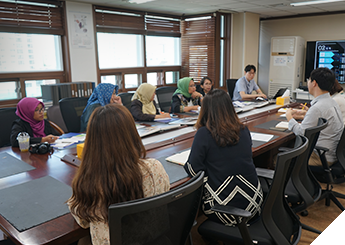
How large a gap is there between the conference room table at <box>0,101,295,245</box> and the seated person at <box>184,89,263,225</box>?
6.6 inches

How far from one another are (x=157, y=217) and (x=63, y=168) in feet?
3.40

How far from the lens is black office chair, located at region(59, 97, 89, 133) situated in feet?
10.3

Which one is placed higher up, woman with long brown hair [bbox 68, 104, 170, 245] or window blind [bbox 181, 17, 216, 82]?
Answer: window blind [bbox 181, 17, 216, 82]

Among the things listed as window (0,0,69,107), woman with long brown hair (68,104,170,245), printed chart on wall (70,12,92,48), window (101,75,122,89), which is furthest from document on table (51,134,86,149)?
window (101,75,122,89)

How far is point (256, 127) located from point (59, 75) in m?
3.34

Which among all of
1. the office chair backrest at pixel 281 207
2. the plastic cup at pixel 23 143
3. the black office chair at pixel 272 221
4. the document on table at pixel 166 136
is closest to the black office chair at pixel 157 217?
the black office chair at pixel 272 221

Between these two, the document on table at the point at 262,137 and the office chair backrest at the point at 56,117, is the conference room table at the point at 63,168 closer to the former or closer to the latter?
the document on table at the point at 262,137

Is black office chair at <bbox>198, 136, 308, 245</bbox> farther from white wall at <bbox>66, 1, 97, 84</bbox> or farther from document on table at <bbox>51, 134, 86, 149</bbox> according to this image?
white wall at <bbox>66, 1, 97, 84</bbox>

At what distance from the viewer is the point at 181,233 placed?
1.12 metres

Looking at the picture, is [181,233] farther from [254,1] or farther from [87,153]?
[254,1]

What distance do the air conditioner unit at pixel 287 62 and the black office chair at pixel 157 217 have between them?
6.27 metres

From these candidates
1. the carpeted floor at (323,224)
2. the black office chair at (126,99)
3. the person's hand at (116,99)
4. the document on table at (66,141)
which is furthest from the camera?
the black office chair at (126,99)

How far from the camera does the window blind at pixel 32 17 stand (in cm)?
402

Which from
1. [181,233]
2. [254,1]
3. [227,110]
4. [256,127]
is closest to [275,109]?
[256,127]
